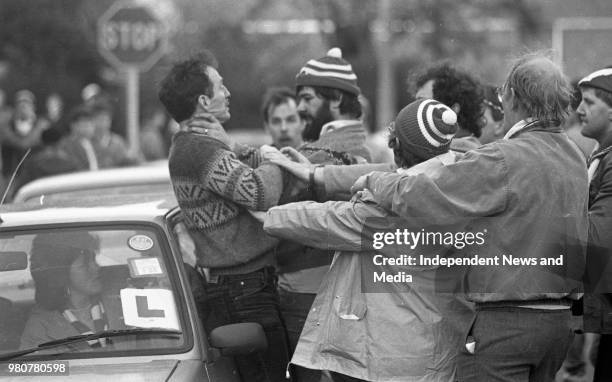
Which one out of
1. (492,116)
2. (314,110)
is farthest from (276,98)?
(314,110)

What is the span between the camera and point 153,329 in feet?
13.6

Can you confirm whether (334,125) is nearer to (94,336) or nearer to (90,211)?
(90,211)

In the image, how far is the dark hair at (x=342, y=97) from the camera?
4.98 m

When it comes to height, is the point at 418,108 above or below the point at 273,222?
above

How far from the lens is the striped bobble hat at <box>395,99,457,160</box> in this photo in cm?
394

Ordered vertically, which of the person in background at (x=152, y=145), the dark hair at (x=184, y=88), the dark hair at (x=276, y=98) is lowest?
the person in background at (x=152, y=145)

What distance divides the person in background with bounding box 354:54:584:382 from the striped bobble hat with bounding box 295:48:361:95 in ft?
4.12

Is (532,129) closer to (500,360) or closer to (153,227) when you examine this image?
(500,360)

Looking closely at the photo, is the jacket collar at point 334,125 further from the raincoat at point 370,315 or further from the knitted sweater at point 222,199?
the raincoat at point 370,315

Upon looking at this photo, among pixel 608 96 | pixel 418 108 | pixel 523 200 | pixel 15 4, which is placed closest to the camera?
pixel 523 200

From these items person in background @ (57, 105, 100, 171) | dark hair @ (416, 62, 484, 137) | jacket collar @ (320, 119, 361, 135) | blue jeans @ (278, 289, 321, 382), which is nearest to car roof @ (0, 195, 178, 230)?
blue jeans @ (278, 289, 321, 382)

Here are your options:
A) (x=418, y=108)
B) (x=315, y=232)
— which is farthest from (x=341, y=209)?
(x=418, y=108)

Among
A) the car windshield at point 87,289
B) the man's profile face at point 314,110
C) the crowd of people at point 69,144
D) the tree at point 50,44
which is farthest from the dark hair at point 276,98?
the tree at point 50,44

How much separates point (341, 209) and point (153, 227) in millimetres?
875
